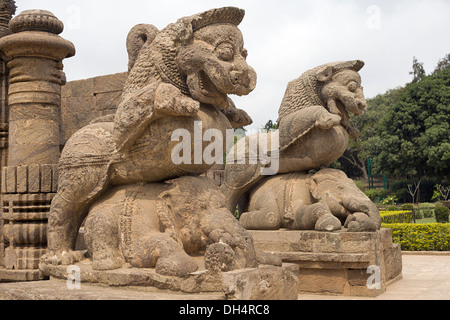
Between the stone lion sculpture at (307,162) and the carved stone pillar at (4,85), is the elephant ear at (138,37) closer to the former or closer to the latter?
the carved stone pillar at (4,85)

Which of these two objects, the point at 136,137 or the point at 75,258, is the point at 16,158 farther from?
the point at 136,137

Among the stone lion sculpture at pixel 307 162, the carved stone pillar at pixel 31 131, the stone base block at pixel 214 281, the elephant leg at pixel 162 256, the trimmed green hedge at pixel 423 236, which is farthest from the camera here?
the trimmed green hedge at pixel 423 236

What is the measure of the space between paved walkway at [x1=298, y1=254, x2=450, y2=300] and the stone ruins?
0.25 metres

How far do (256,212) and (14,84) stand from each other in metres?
3.18

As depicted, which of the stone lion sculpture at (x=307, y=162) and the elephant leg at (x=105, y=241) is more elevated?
the stone lion sculpture at (x=307, y=162)

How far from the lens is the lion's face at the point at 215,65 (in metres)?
3.42

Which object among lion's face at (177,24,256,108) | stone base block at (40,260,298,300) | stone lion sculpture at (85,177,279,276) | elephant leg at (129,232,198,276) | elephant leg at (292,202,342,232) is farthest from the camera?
elephant leg at (292,202,342,232)

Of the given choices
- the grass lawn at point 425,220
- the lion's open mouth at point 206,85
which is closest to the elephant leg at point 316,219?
the lion's open mouth at point 206,85

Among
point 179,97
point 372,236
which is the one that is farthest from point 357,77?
point 179,97

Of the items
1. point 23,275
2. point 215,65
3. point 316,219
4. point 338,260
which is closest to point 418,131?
point 316,219

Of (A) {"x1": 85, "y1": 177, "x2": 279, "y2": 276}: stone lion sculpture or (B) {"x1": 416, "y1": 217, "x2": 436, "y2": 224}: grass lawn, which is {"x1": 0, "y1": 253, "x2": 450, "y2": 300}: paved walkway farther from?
(B) {"x1": 416, "y1": 217, "x2": 436, "y2": 224}: grass lawn

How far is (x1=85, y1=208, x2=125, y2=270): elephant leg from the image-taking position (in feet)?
10.9

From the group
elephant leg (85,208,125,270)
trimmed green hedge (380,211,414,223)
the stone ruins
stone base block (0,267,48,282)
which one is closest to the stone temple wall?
the stone ruins

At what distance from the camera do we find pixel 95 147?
12.1ft
